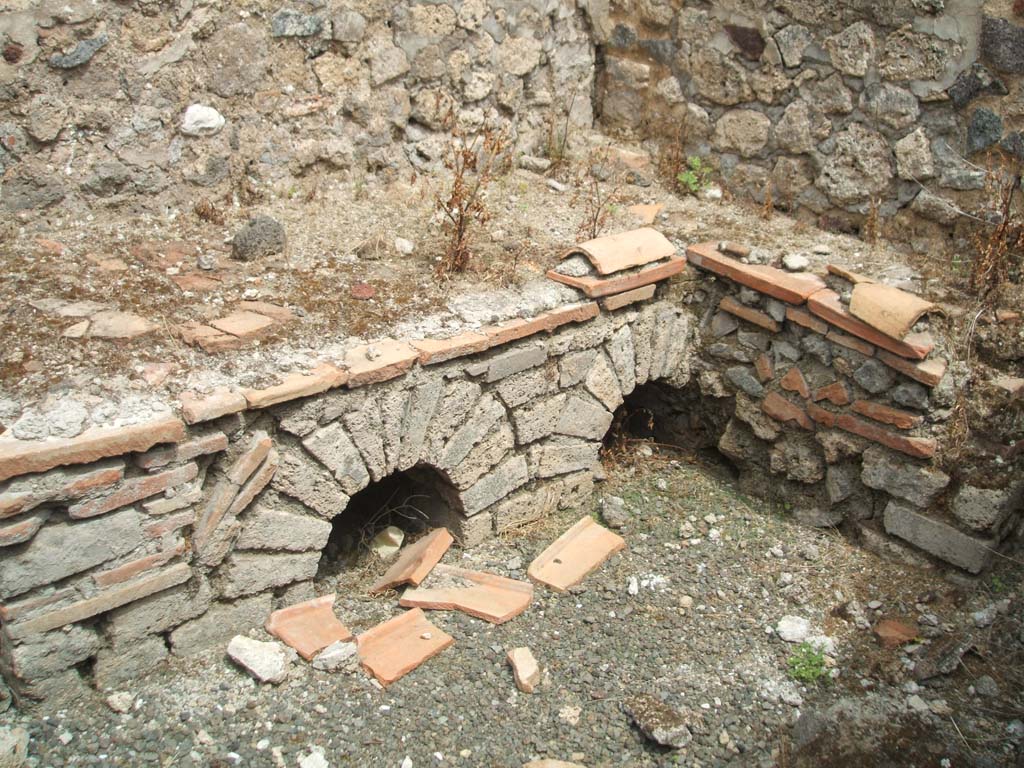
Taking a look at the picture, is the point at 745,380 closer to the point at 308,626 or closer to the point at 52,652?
the point at 308,626

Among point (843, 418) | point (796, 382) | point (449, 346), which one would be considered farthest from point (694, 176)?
point (449, 346)

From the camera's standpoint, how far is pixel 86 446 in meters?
2.88

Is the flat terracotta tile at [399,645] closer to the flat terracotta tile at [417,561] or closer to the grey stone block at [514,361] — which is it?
the flat terracotta tile at [417,561]

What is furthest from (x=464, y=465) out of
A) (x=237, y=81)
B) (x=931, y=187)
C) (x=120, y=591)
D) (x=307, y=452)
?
(x=931, y=187)

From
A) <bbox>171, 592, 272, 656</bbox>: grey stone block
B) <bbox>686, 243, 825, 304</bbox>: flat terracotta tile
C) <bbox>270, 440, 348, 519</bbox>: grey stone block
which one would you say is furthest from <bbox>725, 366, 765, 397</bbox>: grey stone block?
<bbox>171, 592, 272, 656</bbox>: grey stone block

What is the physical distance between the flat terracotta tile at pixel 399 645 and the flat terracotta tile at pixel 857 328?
7.16 ft

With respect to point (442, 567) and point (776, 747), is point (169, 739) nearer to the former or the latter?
point (442, 567)

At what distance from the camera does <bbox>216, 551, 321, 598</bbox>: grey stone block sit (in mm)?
3467

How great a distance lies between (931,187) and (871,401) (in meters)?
1.39

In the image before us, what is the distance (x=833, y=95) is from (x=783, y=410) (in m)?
1.78

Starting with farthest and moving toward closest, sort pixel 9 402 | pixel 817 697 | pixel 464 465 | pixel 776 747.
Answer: pixel 464 465 → pixel 817 697 → pixel 776 747 → pixel 9 402

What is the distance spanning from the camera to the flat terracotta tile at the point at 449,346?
369 centimetres

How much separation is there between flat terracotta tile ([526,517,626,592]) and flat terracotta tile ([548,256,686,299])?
3.69ft

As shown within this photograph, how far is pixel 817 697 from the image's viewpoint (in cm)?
356
